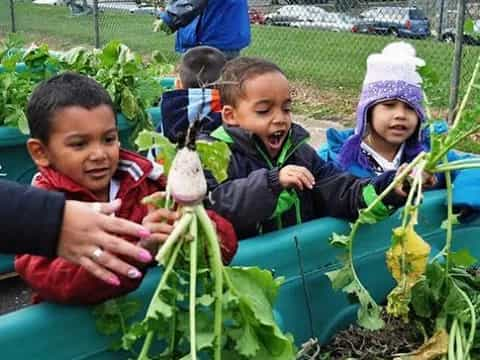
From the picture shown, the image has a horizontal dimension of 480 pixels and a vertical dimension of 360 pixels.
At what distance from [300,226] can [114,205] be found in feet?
2.32

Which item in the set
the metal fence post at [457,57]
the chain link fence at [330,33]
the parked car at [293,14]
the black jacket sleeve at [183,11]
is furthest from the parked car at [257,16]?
the black jacket sleeve at [183,11]

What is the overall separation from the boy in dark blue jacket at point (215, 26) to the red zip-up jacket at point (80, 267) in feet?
10.6

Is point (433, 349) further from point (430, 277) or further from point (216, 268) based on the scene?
point (216, 268)

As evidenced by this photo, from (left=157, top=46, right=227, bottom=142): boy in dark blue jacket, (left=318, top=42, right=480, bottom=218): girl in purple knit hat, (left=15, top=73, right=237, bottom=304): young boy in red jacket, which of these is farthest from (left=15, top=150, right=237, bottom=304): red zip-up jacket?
(left=318, top=42, right=480, bottom=218): girl in purple knit hat

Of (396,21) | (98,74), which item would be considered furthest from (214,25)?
(396,21)

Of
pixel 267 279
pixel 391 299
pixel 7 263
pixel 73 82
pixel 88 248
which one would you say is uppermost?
pixel 73 82

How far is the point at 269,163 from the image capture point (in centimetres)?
234

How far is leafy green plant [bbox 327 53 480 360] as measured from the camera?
5.47 feet

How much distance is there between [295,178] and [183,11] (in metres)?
3.24

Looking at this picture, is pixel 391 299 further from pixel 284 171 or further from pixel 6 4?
pixel 6 4

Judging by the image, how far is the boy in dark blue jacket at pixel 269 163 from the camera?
2.05 m

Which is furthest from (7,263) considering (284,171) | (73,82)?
(284,171)

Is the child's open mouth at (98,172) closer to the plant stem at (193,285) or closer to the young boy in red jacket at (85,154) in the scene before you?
the young boy in red jacket at (85,154)

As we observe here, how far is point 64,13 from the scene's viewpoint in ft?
68.3
